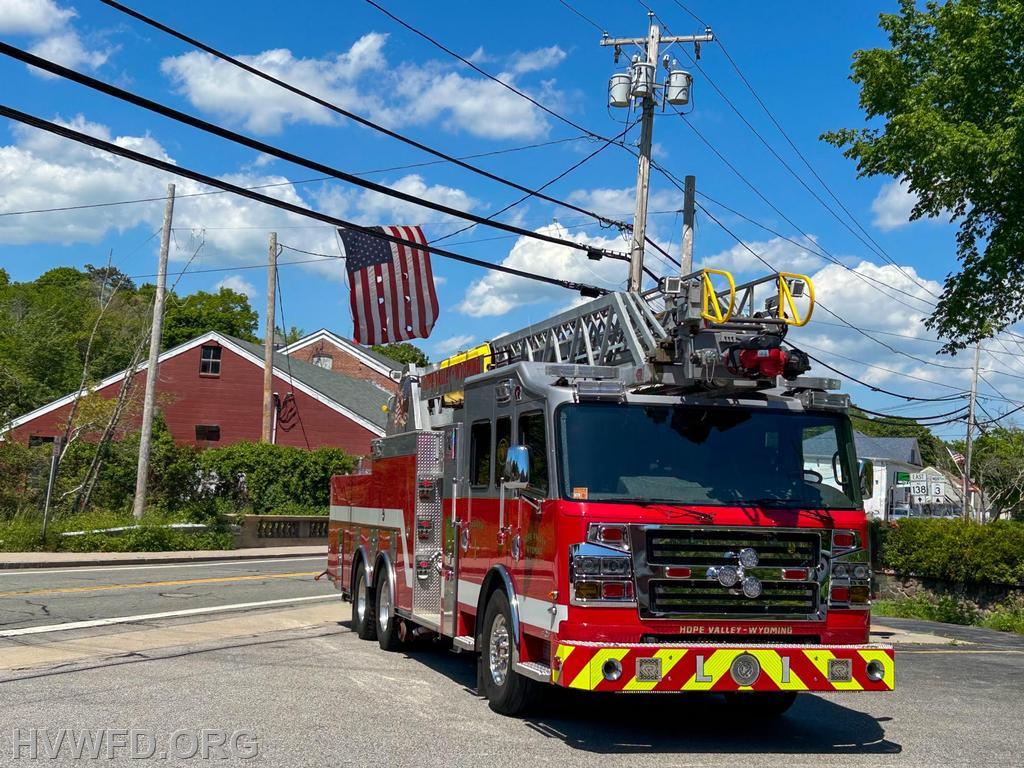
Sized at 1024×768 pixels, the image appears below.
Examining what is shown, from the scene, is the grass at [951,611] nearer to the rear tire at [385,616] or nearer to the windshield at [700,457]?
the rear tire at [385,616]

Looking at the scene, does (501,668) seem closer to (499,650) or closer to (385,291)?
(499,650)

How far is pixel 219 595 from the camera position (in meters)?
19.5

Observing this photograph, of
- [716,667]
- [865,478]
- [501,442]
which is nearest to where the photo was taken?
[716,667]

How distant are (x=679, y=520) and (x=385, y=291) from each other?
53.8 ft

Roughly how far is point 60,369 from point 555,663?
51.6 m

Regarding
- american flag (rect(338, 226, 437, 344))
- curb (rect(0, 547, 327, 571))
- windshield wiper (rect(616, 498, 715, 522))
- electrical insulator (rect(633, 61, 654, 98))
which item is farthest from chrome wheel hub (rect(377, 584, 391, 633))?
curb (rect(0, 547, 327, 571))

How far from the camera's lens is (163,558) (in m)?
28.5

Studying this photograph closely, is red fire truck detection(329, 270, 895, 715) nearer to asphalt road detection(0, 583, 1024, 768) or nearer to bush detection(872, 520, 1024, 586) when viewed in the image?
asphalt road detection(0, 583, 1024, 768)

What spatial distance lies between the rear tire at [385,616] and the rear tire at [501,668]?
3.13 meters

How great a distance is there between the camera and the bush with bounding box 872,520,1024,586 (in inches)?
896

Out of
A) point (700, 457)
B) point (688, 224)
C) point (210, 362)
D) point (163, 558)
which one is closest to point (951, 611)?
point (688, 224)

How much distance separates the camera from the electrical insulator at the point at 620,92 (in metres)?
23.3

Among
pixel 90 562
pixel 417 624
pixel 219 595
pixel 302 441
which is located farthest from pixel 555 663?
pixel 302 441

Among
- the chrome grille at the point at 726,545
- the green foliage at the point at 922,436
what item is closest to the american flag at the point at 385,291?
the chrome grille at the point at 726,545
